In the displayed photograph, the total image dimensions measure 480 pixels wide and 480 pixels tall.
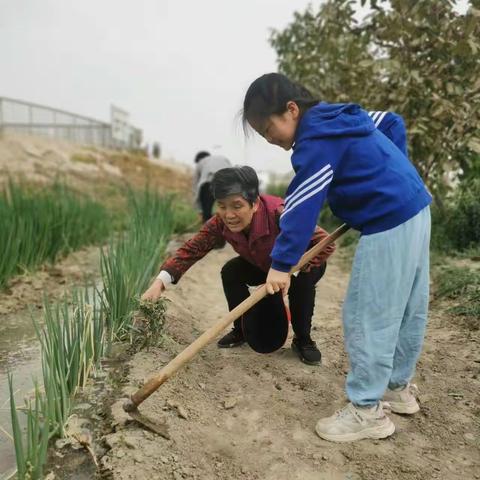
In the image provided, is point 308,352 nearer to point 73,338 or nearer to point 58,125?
point 73,338

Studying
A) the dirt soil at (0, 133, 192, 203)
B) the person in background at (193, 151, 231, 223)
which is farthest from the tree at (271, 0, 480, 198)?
the dirt soil at (0, 133, 192, 203)

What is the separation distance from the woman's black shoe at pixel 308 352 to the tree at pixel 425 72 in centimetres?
218

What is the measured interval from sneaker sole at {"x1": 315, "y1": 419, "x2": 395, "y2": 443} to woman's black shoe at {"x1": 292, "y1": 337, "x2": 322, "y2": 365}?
61cm

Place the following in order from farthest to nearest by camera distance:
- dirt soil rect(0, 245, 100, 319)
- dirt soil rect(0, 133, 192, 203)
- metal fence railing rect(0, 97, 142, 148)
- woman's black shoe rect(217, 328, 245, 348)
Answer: metal fence railing rect(0, 97, 142, 148)
dirt soil rect(0, 133, 192, 203)
dirt soil rect(0, 245, 100, 319)
woman's black shoe rect(217, 328, 245, 348)

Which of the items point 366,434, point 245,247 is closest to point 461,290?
point 245,247

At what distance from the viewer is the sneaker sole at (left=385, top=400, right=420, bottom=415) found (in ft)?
6.88

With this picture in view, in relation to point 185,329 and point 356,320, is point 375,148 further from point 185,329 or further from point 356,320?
point 185,329

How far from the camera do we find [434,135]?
4.49m

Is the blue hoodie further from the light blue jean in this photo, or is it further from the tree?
the tree

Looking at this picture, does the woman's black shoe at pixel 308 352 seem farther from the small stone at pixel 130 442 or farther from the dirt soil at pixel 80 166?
the dirt soil at pixel 80 166

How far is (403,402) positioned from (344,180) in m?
0.92

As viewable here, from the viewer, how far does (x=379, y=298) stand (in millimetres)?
1821

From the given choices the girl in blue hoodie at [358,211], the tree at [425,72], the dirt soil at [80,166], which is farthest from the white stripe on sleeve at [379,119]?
the dirt soil at [80,166]

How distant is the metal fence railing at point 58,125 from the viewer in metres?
21.3
